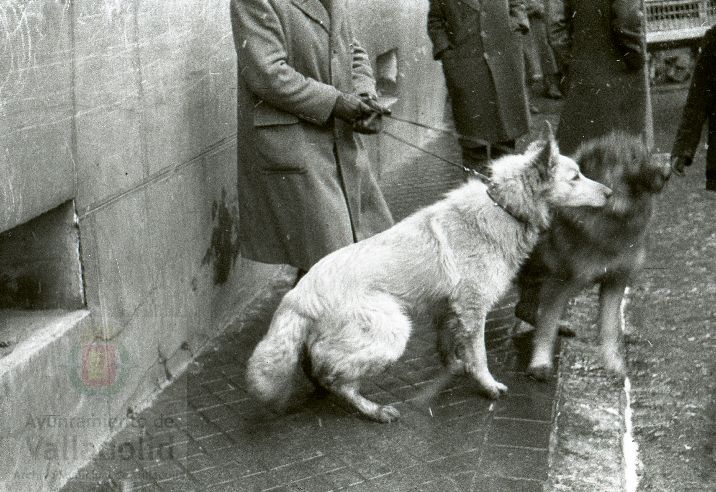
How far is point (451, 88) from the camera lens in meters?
8.20

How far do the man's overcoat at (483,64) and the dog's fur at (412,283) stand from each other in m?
2.44

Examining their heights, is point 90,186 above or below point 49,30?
below

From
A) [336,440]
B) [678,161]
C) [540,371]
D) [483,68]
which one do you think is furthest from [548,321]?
[483,68]

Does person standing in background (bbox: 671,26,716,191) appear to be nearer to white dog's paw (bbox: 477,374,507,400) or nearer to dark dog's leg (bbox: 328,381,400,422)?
white dog's paw (bbox: 477,374,507,400)

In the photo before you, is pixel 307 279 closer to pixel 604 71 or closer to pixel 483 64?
pixel 604 71

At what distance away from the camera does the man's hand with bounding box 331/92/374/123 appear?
5.58 m

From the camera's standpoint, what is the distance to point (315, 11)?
565cm

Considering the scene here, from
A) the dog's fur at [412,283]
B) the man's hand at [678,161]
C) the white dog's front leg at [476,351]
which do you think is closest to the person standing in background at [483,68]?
the man's hand at [678,161]

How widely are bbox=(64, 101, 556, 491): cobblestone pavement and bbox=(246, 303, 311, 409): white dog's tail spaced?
0.79 ft

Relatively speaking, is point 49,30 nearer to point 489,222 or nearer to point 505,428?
point 489,222

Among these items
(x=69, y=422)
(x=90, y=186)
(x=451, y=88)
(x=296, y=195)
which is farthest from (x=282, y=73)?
(x=451, y=88)

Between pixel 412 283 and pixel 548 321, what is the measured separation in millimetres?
966

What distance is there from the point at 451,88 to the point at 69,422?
178 inches

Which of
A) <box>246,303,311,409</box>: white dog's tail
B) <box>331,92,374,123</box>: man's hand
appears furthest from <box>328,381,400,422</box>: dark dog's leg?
<box>331,92,374,123</box>: man's hand
